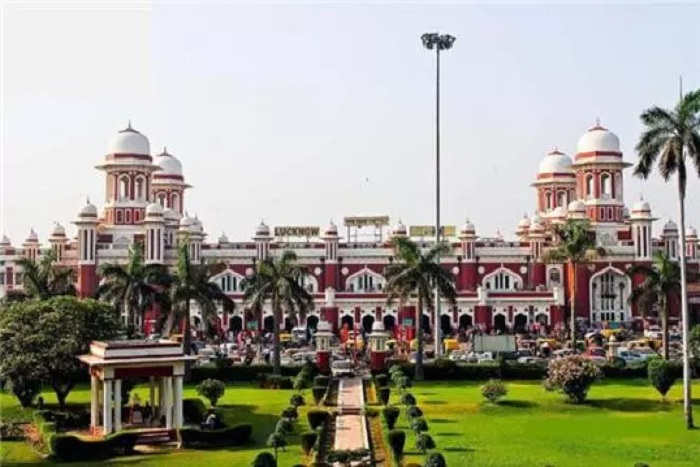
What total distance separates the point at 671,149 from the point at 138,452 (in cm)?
1671

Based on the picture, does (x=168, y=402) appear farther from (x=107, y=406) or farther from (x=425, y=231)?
(x=425, y=231)

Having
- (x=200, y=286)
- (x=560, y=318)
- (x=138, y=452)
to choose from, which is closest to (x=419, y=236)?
(x=560, y=318)

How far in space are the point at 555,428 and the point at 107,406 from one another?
1219 cm

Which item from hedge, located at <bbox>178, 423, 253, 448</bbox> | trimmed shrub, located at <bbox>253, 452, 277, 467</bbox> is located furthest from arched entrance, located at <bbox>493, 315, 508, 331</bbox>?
trimmed shrub, located at <bbox>253, 452, 277, 467</bbox>

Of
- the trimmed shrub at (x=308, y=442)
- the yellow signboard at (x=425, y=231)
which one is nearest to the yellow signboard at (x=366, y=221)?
the yellow signboard at (x=425, y=231)

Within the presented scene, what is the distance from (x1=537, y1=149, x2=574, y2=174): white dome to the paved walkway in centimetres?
4475

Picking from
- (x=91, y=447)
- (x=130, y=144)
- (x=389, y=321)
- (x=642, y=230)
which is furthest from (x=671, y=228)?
(x=91, y=447)

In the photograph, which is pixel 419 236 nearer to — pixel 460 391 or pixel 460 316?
pixel 460 316

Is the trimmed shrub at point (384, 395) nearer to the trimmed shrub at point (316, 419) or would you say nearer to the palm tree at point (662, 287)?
the trimmed shrub at point (316, 419)

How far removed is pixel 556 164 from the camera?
3196 inches

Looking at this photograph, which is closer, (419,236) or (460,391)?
(460,391)

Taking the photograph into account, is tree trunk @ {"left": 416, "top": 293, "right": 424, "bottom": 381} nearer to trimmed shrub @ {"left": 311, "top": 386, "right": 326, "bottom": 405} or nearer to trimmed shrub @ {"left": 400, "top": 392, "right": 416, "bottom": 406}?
trimmed shrub @ {"left": 311, "top": 386, "right": 326, "bottom": 405}

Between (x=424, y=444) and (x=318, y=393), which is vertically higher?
(x=318, y=393)

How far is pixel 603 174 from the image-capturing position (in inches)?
2940
